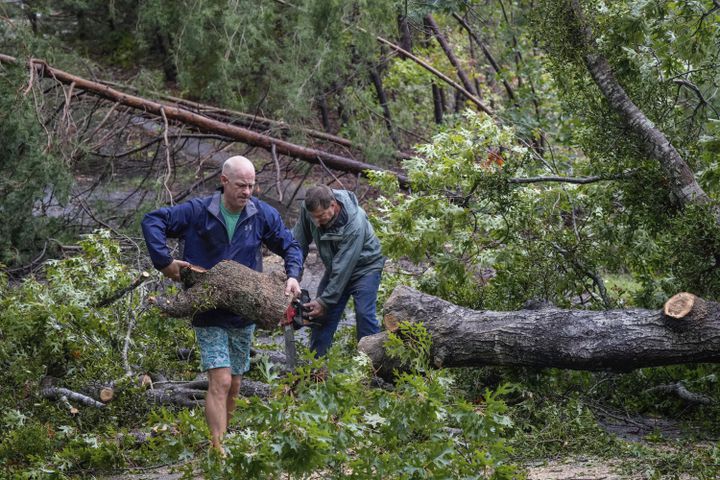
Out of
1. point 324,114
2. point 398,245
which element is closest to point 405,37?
point 324,114

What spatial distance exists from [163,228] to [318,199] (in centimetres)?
157

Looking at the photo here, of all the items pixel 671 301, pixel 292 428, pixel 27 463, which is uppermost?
pixel 671 301

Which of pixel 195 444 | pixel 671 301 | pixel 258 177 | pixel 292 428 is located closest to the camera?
pixel 292 428

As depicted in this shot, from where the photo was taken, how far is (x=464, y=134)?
8.05m

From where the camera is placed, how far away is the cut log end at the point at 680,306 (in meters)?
5.83

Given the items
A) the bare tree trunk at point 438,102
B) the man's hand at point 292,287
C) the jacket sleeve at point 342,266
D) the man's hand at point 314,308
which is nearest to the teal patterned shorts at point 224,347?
the man's hand at point 292,287

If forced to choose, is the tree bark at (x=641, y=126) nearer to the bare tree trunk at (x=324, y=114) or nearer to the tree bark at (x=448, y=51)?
the bare tree trunk at (x=324, y=114)

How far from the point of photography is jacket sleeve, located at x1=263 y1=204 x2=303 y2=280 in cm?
629

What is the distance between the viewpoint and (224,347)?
5957mm

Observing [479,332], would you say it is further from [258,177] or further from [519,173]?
[258,177]

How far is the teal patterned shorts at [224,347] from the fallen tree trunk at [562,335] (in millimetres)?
885

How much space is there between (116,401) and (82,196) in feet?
16.8

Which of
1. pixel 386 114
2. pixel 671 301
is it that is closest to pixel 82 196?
pixel 386 114

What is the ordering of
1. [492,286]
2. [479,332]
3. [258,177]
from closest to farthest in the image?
1. [479,332]
2. [492,286]
3. [258,177]
